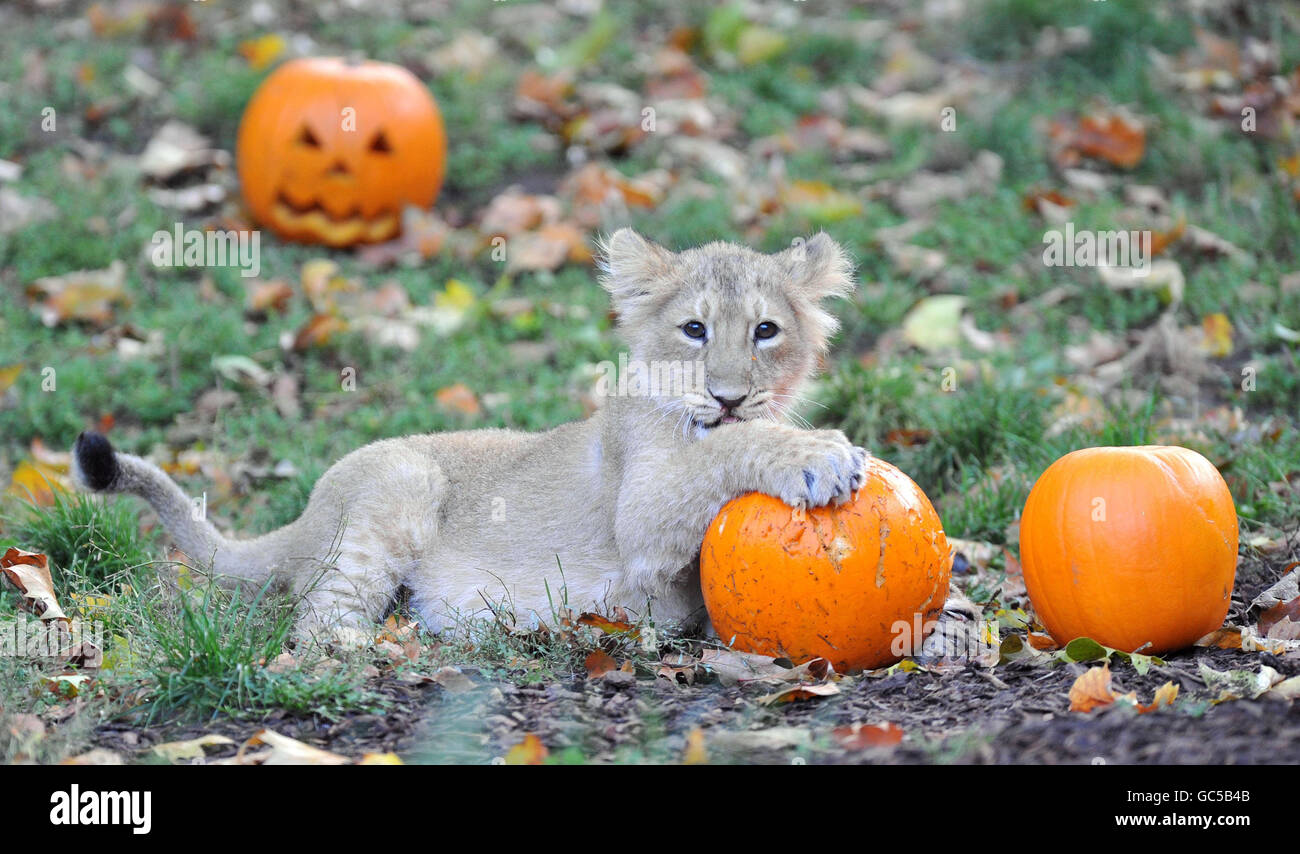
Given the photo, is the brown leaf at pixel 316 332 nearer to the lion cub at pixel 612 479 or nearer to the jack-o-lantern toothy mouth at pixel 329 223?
the jack-o-lantern toothy mouth at pixel 329 223

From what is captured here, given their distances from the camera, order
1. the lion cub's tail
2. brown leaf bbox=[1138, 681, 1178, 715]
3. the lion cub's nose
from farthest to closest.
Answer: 1. the lion cub's tail
2. the lion cub's nose
3. brown leaf bbox=[1138, 681, 1178, 715]

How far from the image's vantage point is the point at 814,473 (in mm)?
4508

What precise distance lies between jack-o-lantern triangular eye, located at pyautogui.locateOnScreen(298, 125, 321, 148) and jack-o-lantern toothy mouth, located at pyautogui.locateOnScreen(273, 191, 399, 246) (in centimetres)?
40

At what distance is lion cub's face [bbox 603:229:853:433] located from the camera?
5.09 m

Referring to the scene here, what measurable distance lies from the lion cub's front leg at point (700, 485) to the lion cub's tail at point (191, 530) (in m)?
1.69

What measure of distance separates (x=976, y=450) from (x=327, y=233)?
5.01 metres

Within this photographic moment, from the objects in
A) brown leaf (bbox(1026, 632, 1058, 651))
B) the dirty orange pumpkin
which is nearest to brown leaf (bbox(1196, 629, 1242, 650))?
brown leaf (bbox(1026, 632, 1058, 651))

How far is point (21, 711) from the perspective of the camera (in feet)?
13.9

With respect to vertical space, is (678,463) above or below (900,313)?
below

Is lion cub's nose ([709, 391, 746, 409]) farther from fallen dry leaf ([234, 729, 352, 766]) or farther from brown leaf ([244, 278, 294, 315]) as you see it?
brown leaf ([244, 278, 294, 315])

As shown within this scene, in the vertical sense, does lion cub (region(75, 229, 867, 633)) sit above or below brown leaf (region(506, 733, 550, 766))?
above

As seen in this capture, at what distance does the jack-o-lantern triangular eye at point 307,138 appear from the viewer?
30.2ft

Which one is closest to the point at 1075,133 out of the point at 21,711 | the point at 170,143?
the point at 170,143
